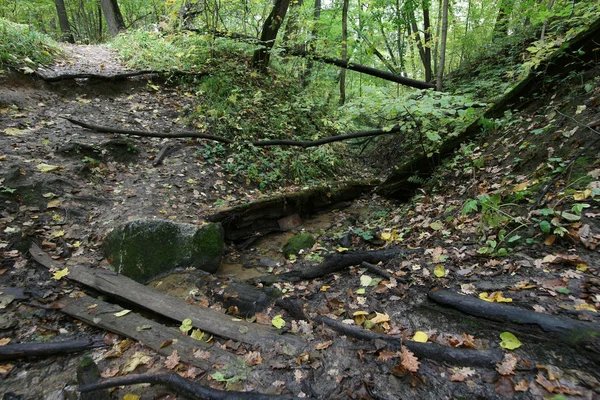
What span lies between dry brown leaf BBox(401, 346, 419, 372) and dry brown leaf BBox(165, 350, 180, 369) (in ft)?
6.52

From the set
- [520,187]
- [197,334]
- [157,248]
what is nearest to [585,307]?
[520,187]

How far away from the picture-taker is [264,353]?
286 cm

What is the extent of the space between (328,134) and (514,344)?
929 cm

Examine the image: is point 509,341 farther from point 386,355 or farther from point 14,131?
point 14,131

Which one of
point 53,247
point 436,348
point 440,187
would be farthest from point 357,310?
point 53,247

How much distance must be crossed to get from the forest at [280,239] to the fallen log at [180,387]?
0.05ft

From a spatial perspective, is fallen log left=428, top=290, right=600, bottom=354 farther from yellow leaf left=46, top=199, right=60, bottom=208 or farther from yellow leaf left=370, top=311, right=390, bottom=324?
yellow leaf left=46, top=199, right=60, bottom=208

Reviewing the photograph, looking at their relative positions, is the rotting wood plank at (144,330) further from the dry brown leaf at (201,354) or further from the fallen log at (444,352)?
the fallen log at (444,352)

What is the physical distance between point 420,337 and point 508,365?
0.65 meters

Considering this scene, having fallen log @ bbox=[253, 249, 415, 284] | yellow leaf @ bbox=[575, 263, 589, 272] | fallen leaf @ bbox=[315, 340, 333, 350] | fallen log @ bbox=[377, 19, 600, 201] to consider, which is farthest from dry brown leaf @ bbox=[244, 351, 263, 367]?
fallen log @ bbox=[377, 19, 600, 201]

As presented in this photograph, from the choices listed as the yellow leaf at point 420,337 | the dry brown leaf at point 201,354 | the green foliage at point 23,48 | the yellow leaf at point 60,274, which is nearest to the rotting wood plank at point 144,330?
the dry brown leaf at point 201,354

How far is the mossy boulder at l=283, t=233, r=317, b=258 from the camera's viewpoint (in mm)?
5496

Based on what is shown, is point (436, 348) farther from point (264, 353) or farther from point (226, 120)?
point (226, 120)

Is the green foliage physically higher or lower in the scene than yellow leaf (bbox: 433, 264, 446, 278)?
higher
